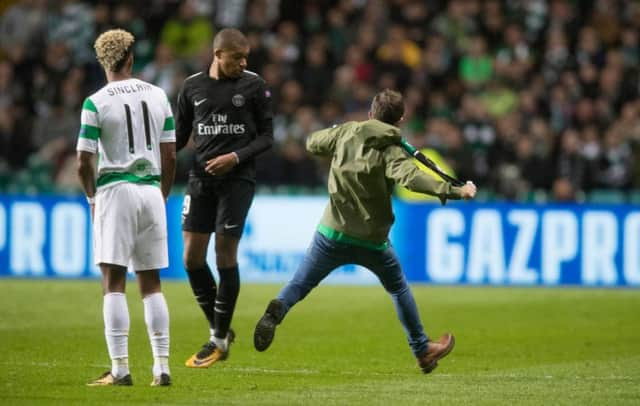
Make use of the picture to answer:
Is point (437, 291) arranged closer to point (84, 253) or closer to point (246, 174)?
point (84, 253)

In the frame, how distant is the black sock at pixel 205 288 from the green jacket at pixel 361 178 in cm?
141

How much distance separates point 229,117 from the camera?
1061 cm

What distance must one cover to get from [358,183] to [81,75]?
1330 centimetres

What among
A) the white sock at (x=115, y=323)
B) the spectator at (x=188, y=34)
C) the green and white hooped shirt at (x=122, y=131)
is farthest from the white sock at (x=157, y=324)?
the spectator at (x=188, y=34)

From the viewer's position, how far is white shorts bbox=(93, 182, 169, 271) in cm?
871

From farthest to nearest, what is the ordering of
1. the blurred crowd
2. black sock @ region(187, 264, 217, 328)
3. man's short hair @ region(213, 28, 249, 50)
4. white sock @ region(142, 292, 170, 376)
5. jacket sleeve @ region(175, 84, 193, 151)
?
the blurred crowd, black sock @ region(187, 264, 217, 328), jacket sleeve @ region(175, 84, 193, 151), man's short hair @ region(213, 28, 249, 50), white sock @ region(142, 292, 170, 376)

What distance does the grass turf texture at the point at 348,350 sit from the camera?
29.3ft

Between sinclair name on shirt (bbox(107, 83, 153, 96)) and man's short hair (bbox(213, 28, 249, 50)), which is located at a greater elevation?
man's short hair (bbox(213, 28, 249, 50))

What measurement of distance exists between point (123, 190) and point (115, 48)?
932 mm

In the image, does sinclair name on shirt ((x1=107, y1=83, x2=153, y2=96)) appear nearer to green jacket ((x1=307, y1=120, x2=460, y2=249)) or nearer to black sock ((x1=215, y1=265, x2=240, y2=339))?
green jacket ((x1=307, y1=120, x2=460, y2=249))

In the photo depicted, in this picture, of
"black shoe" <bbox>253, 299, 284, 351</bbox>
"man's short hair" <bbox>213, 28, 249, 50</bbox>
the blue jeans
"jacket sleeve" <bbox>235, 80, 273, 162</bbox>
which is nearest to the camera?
"black shoe" <bbox>253, 299, 284, 351</bbox>

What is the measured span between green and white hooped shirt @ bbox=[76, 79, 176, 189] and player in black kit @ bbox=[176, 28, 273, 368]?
1595 millimetres

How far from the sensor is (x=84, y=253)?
1883cm

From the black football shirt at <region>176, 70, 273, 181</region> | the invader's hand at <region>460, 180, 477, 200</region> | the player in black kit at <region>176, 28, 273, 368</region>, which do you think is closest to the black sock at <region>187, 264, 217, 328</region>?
the player in black kit at <region>176, 28, 273, 368</region>
